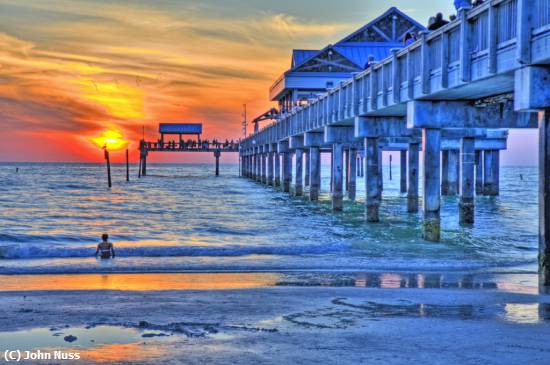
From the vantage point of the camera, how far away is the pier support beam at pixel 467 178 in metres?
31.2

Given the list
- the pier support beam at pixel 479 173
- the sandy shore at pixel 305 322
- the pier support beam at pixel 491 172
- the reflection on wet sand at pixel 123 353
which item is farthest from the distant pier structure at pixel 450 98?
the pier support beam at pixel 479 173

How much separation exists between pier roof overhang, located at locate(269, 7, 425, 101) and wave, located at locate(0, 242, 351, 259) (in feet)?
146

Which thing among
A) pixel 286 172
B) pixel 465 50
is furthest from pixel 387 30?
pixel 465 50

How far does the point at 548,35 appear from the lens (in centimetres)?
1227

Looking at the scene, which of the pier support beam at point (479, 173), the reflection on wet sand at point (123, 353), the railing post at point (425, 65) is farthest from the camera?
the pier support beam at point (479, 173)

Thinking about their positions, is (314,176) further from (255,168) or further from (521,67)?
(255,168)

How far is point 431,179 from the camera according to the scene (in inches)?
866

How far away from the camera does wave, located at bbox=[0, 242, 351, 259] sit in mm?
22047

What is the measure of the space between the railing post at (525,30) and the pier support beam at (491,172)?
45878 mm

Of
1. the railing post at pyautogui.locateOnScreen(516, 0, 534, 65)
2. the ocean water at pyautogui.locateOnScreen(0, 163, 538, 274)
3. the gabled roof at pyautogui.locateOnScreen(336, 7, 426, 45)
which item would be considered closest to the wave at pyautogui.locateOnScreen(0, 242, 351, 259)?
the ocean water at pyautogui.locateOnScreen(0, 163, 538, 274)

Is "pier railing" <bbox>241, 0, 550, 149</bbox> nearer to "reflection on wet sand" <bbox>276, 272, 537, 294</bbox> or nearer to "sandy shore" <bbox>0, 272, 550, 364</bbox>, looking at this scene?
"reflection on wet sand" <bbox>276, 272, 537, 294</bbox>

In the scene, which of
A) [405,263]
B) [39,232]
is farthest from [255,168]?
[405,263]

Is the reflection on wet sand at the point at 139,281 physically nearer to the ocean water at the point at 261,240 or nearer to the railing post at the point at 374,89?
the ocean water at the point at 261,240

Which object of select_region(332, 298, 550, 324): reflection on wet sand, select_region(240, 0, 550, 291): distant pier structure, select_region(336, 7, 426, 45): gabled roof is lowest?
select_region(332, 298, 550, 324): reflection on wet sand
